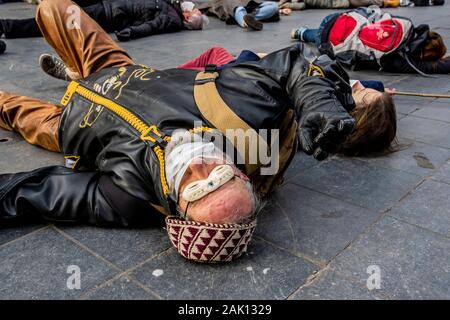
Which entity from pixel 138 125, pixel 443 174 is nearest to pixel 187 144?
pixel 138 125

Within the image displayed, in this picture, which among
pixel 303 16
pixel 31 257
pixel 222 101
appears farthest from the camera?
pixel 303 16

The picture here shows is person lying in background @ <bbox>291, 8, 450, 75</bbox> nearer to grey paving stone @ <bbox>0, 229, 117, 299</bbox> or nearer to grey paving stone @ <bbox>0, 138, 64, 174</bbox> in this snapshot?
grey paving stone @ <bbox>0, 138, 64, 174</bbox>

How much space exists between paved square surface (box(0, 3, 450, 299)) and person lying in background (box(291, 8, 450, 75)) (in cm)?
226

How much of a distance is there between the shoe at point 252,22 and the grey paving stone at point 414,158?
183 inches

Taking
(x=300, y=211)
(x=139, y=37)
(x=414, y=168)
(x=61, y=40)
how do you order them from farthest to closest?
(x=139, y=37), (x=61, y=40), (x=414, y=168), (x=300, y=211)

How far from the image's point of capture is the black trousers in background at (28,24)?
6688mm

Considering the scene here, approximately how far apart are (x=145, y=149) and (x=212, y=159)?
0.44m

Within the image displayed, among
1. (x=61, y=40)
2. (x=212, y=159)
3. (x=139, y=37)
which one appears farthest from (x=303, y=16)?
(x=212, y=159)

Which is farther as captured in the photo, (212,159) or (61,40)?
(61,40)

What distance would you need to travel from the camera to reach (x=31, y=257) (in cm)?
215

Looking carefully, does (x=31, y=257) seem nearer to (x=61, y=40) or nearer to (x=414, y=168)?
(x=61, y=40)

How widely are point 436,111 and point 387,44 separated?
54.7 inches

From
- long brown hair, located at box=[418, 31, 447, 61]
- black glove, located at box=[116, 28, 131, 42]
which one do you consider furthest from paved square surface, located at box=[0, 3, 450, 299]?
black glove, located at box=[116, 28, 131, 42]
